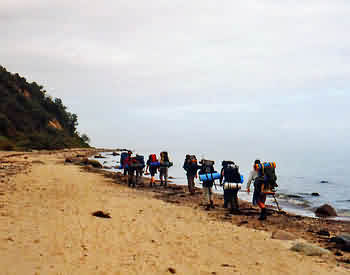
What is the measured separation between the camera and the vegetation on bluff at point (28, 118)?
6800cm

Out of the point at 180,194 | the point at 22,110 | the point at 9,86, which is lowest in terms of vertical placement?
the point at 180,194

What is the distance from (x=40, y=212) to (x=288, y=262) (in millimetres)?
8419

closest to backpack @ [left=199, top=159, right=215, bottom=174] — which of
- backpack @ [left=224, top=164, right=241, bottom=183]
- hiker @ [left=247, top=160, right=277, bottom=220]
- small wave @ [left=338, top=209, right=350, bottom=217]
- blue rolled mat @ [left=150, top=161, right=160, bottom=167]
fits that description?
backpack @ [left=224, top=164, right=241, bottom=183]

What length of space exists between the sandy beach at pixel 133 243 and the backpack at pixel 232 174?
6.29 ft

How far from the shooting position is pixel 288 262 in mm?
8695

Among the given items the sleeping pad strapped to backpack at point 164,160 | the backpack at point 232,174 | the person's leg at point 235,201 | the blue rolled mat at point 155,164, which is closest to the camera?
the backpack at point 232,174

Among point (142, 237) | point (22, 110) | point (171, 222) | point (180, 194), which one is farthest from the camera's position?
point (22, 110)

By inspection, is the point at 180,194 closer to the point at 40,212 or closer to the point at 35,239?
the point at 40,212

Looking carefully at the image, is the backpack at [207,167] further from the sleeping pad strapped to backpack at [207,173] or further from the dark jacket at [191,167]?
the dark jacket at [191,167]

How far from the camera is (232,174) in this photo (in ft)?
53.5

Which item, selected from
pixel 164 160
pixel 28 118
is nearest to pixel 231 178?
pixel 164 160

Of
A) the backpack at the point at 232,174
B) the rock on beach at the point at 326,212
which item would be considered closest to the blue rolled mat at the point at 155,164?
the backpack at the point at 232,174

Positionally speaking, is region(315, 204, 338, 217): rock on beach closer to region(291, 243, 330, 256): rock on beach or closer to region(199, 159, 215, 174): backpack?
region(199, 159, 215, 174): backpack

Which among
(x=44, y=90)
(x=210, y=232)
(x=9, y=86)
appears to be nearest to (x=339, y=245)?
(x=210, y=232)
